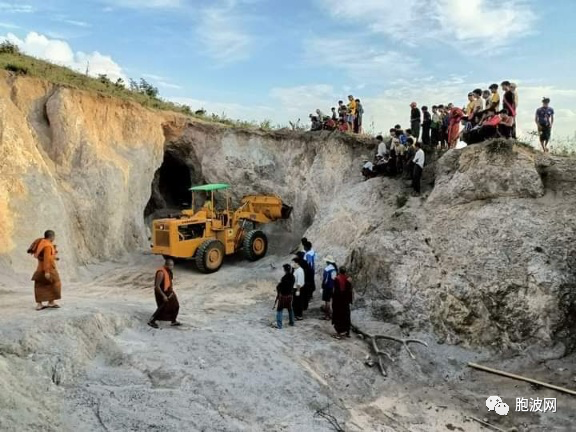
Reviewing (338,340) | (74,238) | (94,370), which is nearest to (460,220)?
(338,340)

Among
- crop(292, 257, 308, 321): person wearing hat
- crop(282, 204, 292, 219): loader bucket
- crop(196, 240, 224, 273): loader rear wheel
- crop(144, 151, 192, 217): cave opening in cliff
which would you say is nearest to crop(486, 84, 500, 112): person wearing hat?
crop(292, 257, 308, 321): person wearing hat

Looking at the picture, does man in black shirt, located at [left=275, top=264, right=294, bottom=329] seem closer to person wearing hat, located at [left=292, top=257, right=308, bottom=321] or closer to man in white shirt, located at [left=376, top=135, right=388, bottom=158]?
person wearing hat, located at [left=292, top=257, right=308, bottom=321]

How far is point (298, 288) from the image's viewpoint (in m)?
11.7

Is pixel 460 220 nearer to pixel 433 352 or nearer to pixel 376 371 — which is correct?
pixel 433 352

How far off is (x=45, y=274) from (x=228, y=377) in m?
4.03

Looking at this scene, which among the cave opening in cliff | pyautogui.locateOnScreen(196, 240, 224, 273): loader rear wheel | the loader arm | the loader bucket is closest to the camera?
pyautogui.locateOnScreen(196, 240, 224, 273): loader rear wheel

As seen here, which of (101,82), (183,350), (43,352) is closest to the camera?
(43,352)

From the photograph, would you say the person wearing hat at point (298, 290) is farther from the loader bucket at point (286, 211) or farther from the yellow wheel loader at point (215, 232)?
the loader bucket at point (286, 211)

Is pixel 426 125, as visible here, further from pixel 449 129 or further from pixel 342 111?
pixel 342 111

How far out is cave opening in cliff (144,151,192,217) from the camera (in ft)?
73.5

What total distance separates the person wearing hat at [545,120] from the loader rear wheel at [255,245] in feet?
29.0

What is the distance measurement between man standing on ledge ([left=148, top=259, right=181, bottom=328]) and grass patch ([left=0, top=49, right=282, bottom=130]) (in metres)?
10.2

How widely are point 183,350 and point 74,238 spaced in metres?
8.18

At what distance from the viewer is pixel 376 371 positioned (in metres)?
10.1
